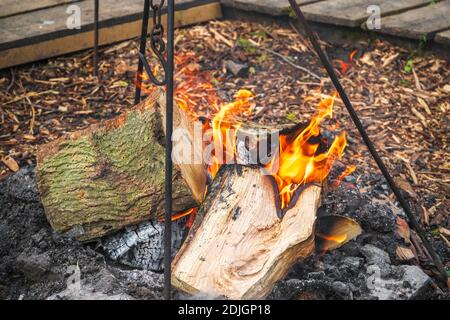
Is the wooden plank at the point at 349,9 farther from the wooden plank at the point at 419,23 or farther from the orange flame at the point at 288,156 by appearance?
the orange flame at the point at 288,156

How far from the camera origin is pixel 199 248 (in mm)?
2656

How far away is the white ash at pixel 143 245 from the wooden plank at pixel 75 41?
2202mm

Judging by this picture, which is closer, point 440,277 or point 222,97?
point 440,277

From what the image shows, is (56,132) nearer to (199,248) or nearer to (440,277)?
(199,248)

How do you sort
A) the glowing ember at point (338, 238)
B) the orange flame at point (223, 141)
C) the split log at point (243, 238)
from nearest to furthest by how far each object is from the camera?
1. the split log at point (243, 238)
2. the glowing ember at point (338, 238)
3. the orange flame at point (223, 141)

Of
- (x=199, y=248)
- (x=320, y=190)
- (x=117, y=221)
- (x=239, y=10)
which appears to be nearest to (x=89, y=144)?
(x=117, y=221)

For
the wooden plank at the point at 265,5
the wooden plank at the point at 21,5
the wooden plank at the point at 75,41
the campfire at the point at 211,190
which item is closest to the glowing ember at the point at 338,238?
the campfire at the point at 211,190

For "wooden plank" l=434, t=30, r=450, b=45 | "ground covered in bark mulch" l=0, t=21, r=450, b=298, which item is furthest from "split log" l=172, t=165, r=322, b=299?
"wooden plank" l=434, t=30, r=450, b=45

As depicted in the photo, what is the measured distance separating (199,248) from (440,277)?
3.67 feet

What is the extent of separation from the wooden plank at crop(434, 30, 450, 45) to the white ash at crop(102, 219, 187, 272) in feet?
8.55

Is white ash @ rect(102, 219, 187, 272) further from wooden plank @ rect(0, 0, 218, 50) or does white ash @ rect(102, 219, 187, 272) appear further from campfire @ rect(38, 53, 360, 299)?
wooden plank @ rect(0, 0, 218, 50)

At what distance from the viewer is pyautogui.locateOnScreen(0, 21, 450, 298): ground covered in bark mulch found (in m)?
3.77

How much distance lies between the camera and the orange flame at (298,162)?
2918mm
